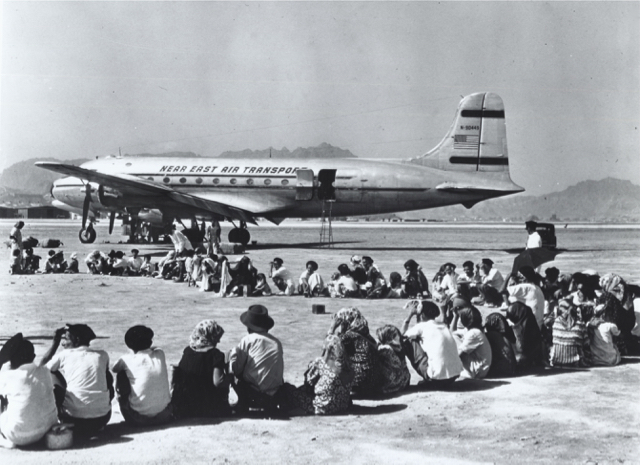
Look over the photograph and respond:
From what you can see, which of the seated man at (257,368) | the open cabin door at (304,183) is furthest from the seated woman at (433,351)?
the open cabin door at (304,183)

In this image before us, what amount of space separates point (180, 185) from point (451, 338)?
2821cm

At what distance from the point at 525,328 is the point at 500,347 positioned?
59 centimetres

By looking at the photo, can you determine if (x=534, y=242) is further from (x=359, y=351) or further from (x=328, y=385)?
(x=328, y=385)

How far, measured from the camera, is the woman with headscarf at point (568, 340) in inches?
403

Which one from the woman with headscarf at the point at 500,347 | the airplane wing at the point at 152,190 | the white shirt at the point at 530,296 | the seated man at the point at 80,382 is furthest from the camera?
the airplane wing at the point at 152,190

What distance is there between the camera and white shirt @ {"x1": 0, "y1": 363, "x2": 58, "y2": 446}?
648 centimetres

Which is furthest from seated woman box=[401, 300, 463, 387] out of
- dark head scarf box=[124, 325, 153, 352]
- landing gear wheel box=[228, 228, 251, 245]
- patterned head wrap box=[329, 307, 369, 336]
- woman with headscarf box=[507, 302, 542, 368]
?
landing gear wheel box=[228, 228, 251, 245]

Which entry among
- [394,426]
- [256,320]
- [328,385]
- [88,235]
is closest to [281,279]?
[256,320]

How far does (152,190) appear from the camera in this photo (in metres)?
32.5

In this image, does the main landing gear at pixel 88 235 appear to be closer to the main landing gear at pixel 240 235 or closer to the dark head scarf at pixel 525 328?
the main landing gear at pixel 240 235

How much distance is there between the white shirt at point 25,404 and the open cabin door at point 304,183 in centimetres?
2832

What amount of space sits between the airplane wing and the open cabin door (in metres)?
2.98

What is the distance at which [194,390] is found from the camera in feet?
25.5

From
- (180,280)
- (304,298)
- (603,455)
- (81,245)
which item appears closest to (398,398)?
(603,455)
